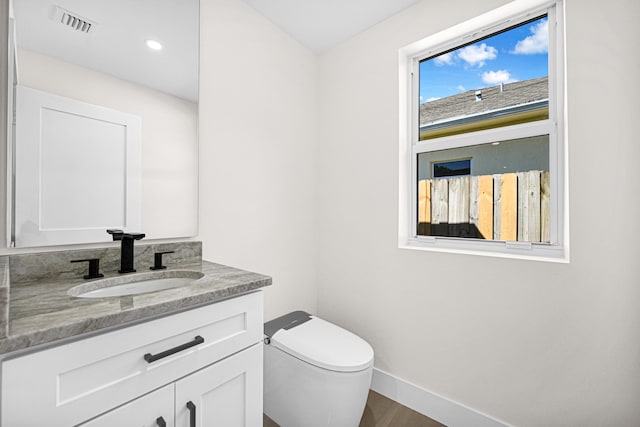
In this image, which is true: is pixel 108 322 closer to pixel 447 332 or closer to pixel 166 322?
pixel 166 322

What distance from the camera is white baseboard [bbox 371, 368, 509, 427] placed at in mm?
1412

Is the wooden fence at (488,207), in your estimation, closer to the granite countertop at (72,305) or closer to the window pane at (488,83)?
the window pane at (488,83)

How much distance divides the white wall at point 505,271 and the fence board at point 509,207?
0.66ft

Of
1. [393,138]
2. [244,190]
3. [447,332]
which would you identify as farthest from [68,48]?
[447,332]

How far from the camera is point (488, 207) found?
154 cm

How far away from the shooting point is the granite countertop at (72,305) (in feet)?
1.89

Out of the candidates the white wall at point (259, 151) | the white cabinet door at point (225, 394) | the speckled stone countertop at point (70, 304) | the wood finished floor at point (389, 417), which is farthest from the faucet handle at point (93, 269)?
the wood finished floor at point (389, 417)

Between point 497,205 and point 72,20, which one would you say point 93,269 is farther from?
point 497,205

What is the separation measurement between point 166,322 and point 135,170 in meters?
0.78

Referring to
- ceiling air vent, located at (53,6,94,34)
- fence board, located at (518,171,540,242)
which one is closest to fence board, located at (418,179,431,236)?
fence board, located at (518,171,540,242)

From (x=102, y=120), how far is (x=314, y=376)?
4.68ft

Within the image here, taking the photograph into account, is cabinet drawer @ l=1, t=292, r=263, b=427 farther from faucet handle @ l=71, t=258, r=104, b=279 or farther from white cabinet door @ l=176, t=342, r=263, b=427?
faucet handle @ l=71, t=258, r=104, b=279

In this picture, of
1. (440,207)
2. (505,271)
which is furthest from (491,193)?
(505,271)

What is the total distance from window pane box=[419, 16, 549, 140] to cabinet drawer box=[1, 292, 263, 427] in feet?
5.08
